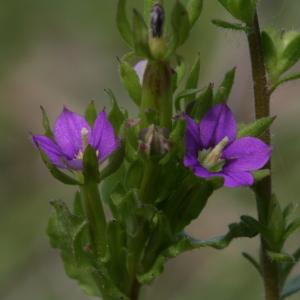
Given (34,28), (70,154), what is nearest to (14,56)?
(34,28)

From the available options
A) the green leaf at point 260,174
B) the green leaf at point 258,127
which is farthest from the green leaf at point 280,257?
the green leaf at point 258,127

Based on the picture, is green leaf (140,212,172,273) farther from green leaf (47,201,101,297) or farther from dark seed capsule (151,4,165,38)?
dark seed capsule (151,4,165,38)

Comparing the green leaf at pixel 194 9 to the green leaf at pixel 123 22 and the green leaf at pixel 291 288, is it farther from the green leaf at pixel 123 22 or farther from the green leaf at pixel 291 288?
the green leaf at pixel 291 288

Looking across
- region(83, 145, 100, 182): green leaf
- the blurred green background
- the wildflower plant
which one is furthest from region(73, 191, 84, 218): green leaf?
the blurred green background

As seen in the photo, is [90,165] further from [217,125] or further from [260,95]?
[260,95]

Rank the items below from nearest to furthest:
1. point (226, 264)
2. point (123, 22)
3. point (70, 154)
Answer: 1. point (123, 22)
2. point (70, 154)
3. point (226, 264)

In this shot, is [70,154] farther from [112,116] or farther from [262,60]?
[262,60]

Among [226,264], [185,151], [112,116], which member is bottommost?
[226,264]
